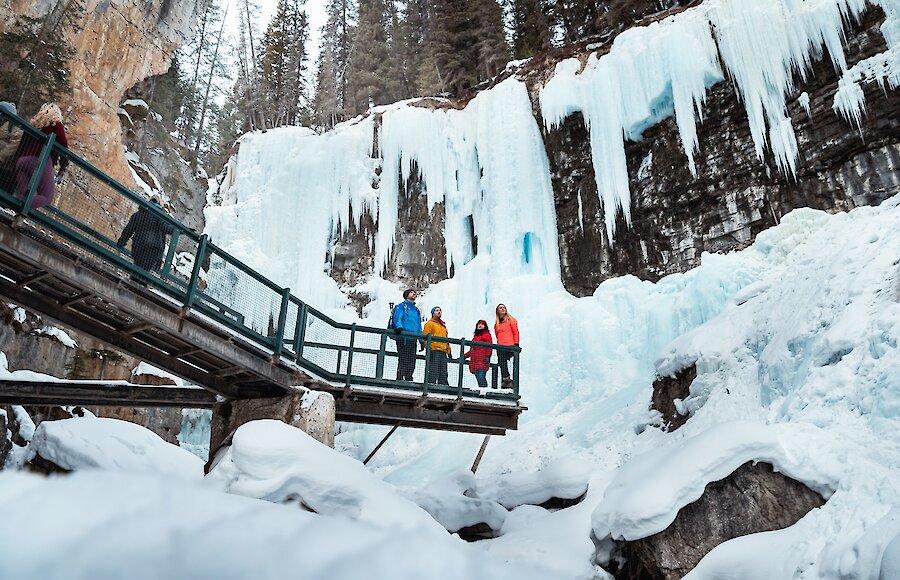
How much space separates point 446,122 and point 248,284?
50.5 feet

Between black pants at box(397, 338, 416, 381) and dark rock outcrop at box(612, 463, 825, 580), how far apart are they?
3.84 metres

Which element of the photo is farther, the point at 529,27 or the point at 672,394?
the point at 529,27

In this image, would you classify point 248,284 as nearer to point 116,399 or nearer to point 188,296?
point 188,296

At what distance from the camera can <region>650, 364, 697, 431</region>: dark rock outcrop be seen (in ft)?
32.5

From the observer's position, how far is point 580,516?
27.7 ft

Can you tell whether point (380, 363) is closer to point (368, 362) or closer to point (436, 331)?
point (368, 362)

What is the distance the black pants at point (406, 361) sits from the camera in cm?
888

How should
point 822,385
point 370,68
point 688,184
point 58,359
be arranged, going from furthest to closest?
point 370,68
point 688,184
point 58,359
point 822,385

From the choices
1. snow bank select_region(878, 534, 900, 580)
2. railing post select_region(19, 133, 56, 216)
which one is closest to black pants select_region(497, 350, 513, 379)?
snow bank select_region(878, 534, 900, 580)

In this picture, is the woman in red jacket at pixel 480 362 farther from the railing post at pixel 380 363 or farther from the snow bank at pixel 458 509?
the snow bank at pixel 458 509

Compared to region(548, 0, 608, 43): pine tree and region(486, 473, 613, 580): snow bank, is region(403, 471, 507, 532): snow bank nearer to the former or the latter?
region(486, 473, 613, 580): snow bank

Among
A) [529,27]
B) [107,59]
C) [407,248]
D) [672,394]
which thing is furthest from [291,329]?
[529,27]

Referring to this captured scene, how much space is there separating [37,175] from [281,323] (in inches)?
123

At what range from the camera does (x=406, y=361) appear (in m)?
8.94
